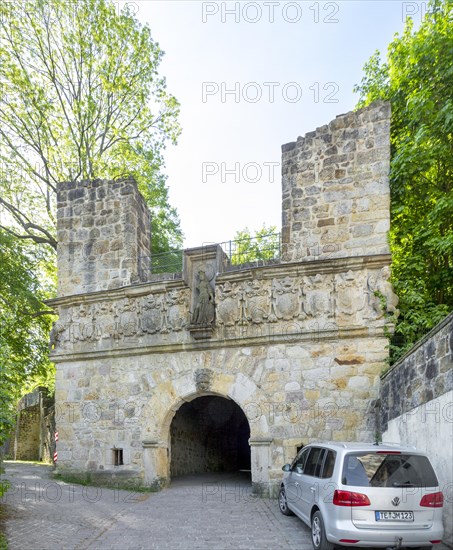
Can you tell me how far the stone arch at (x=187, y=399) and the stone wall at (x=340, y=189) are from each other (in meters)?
2.81

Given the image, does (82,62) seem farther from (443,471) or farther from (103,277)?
(443,471)

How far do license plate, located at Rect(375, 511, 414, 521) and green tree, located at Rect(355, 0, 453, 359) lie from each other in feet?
14.2

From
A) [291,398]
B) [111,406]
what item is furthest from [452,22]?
[111,406]

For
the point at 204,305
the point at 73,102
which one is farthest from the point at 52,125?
the point at 204,305

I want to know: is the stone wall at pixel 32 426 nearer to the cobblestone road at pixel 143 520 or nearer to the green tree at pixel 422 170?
the cobblestone road at pixel 143 520

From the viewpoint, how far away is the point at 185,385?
35.6 ft

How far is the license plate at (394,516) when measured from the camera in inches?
212

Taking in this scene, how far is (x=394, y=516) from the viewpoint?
17.7ft

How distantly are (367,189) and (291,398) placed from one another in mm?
4336

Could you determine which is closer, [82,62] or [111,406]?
[111,406]

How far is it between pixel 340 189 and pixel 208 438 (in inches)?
357

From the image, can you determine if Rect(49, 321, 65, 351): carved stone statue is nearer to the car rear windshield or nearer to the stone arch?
the stone arch

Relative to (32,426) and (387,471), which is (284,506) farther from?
(32,426)

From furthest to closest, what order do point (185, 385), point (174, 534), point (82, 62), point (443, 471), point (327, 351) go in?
point (82, 62) → point (185, 385) → point (327, 351) → point (174, 534) → point (443, 471)
